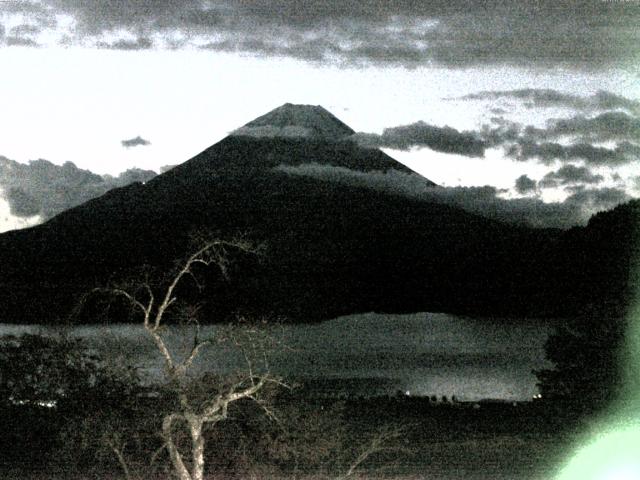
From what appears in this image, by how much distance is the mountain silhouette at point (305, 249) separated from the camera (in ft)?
103

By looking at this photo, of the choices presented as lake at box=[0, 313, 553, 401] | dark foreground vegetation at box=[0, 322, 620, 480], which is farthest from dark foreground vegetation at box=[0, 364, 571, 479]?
lake at box=[0, 313, 553, 401]

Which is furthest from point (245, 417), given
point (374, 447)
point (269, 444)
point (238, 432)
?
point (374, 447)

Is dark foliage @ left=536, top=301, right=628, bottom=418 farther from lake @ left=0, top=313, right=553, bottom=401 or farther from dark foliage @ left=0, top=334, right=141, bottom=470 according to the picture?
dark foliage @ left=0, top=334, right=141, bottom=470

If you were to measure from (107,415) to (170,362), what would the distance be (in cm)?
394

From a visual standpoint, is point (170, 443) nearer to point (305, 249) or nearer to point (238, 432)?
point (238, 432)

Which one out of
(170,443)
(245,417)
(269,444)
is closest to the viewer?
(170,443)

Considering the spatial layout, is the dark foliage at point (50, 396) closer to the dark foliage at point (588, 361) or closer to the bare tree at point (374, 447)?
the bare tree at point (374, 447)

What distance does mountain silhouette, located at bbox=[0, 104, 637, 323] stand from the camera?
3143 centimetres

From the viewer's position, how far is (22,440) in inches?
479

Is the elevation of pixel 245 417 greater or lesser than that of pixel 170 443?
lesser

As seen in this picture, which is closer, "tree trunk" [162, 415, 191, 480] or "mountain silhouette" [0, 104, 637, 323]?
"tree trunk" [162, 415, 191, 480]

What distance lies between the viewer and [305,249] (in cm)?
7088

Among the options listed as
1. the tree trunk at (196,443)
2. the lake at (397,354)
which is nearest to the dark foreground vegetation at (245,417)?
the tree trunk at (196,443)

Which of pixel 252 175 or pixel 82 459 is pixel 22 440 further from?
pixel 252 175
